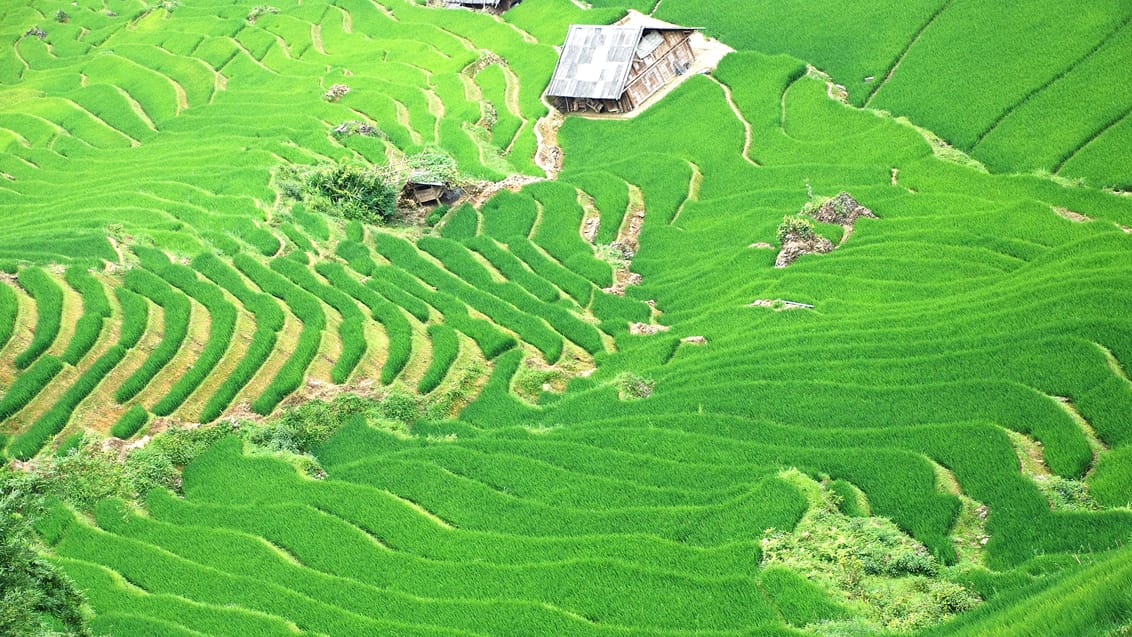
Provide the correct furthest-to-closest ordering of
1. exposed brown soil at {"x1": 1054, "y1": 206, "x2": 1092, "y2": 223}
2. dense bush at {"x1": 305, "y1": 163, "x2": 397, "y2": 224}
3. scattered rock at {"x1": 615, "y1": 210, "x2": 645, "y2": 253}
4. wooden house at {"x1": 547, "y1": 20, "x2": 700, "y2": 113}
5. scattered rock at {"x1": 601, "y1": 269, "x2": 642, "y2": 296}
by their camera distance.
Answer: wooden house at {"x1": 547, "y1": 20, "x2": 700, "y2": 113}
dense bush at {"x1": 305, "y1": 163, "x2": 397, "y2": 224}
scattered rock at {"x1": 615, "y1": 210, "x2": 645, "y2": 253}
scattered rock at {"x1": 601, "y1": 269, "x2": 642, "y2": 296}
exposed brown soil at {"x1": 1054, "y1": 206, "x2": 1092, "y2": 223}

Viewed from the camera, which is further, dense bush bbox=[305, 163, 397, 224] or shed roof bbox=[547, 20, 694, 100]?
shed roof bbox=[547, 20, 694, 100]

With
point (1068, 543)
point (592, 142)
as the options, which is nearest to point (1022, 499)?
point (1068, 543)

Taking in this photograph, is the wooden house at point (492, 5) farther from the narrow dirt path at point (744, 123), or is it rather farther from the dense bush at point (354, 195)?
the dense bush at point (354, 195)

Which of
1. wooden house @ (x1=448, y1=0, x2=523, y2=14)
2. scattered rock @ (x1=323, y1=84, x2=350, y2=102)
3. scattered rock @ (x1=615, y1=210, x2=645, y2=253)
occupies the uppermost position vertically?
wooden house @ (x1=448, y1=0, x2=523, y2=14)

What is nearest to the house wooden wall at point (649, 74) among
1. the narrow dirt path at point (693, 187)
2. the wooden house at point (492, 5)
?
the narrow dirt path at point (693, 187)

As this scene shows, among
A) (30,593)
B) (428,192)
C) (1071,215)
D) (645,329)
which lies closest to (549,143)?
(428,192)

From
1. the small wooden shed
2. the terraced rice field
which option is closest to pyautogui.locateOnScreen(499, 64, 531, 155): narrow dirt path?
the terraced rice field

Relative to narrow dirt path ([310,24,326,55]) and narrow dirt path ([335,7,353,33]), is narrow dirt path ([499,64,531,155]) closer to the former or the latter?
narrow dirt path ([310,24,326,55])

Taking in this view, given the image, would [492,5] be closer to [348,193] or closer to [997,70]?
[348,193]
